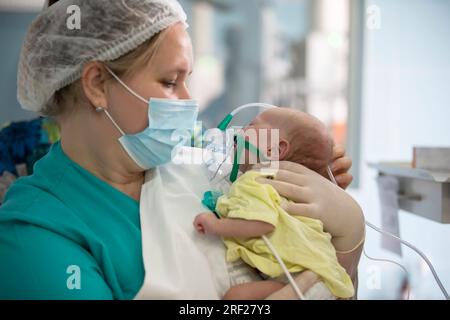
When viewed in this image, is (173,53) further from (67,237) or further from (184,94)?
(67,237)

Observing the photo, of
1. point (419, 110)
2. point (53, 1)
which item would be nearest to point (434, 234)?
point (419, 110)

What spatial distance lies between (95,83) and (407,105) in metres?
1.13

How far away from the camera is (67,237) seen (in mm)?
979

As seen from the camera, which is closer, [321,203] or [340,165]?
[321,203]

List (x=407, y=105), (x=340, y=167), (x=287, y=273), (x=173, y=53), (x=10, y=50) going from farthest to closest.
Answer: (x=407, y=105) → (x=10, y=50) → (x=340, y=167) → (x=173, y=53) → (x=287, y=273)

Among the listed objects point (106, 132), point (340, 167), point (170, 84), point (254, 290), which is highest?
point (170, 84)

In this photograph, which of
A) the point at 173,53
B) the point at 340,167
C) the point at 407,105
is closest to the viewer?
the point at 173,53

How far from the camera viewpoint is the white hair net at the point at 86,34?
41.6 inches

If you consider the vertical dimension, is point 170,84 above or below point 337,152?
above

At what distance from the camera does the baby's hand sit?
1.01 meters

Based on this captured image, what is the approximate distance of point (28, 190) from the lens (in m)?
1.06

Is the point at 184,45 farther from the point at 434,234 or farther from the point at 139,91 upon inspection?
the point at 434,234

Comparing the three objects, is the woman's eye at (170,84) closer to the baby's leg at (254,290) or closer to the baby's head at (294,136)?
the baby's head at (294,136)

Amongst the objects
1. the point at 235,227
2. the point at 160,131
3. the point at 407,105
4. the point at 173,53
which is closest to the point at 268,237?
the point at 235,227
